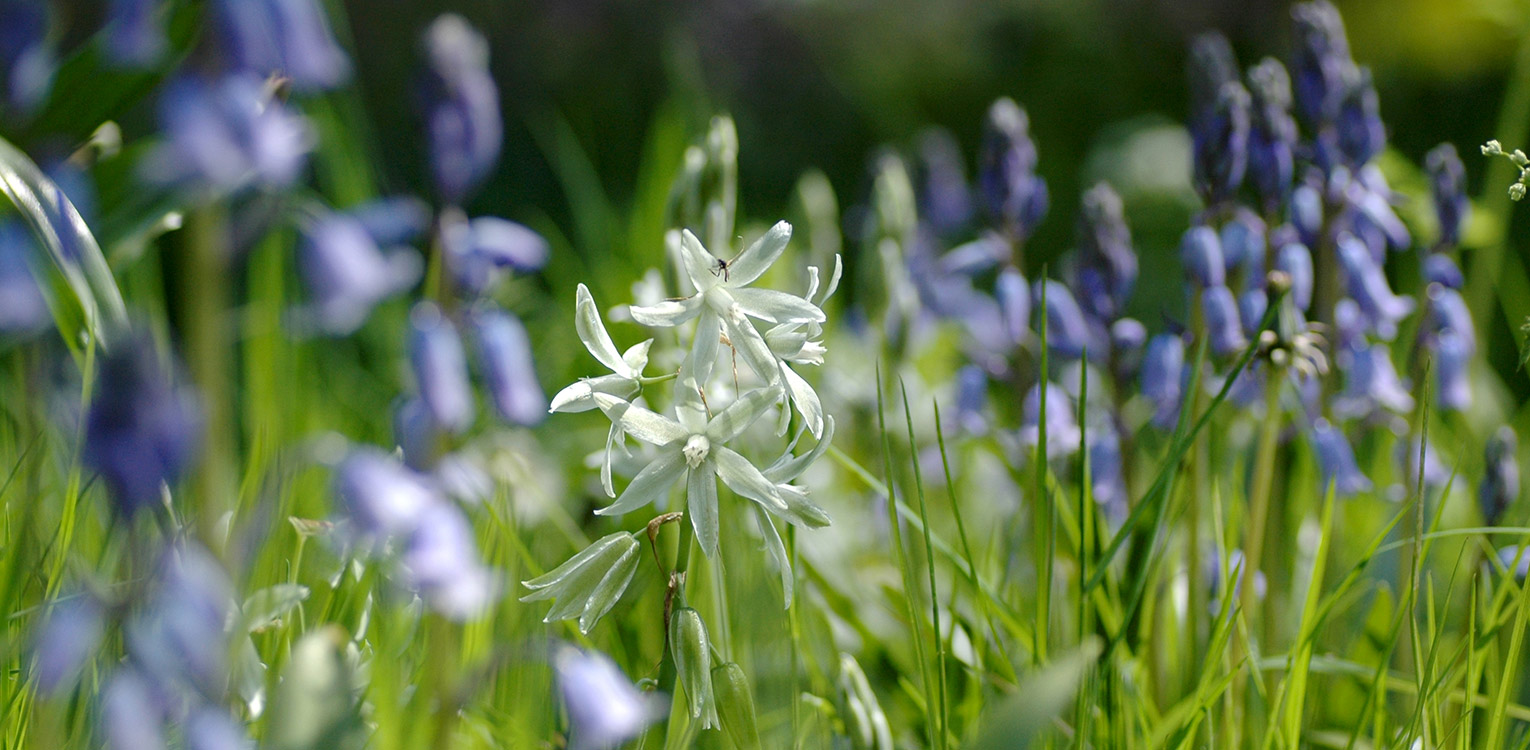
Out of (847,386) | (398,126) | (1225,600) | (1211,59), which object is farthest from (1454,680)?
(398,126)

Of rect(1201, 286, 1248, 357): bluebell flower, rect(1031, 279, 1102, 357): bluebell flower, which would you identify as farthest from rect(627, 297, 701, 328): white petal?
rect(1031, 279, 1102, 357): bluebell flower

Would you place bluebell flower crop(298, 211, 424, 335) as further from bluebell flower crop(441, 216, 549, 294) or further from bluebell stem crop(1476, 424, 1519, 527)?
bluebell stem crop(1476, 424, 1519, 527)

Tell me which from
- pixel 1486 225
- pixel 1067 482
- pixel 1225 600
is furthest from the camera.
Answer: pixel 1486 225

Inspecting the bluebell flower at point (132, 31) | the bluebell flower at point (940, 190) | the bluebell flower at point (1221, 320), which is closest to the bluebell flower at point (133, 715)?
the bluebell flower at point (132, 31)

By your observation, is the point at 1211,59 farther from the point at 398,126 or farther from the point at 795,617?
the point at 398,126

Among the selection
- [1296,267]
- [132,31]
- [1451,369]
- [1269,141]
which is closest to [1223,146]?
[1269,141]

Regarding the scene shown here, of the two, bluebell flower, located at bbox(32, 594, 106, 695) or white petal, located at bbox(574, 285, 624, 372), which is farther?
white petal, located at bbox(574, 285, 624, 372)
